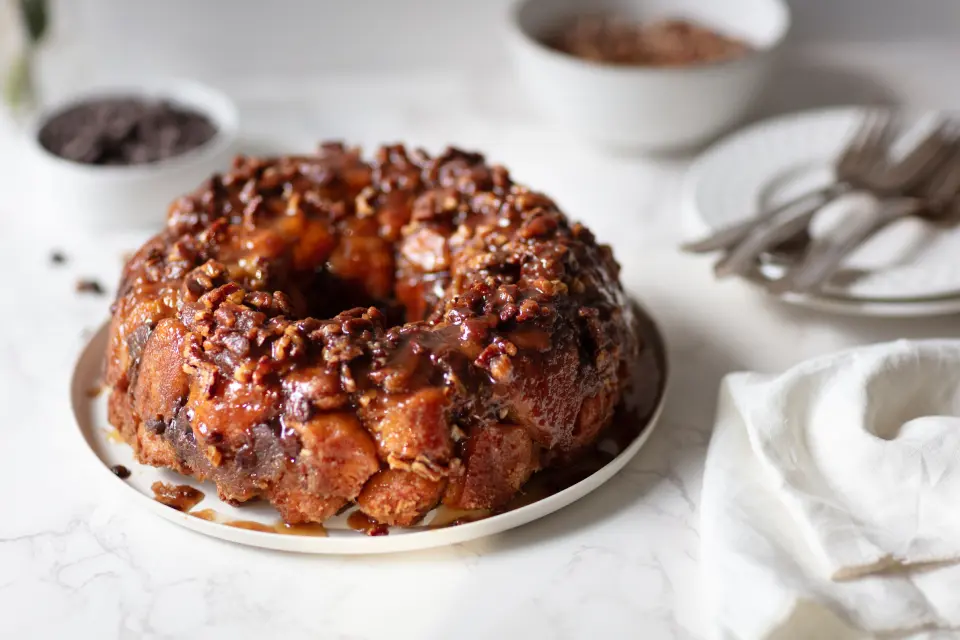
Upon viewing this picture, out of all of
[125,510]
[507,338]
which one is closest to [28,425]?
[125,510]

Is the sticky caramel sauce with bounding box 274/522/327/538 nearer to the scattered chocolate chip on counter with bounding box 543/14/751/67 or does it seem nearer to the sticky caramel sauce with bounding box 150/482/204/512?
the sticky caramel sauce with bounding box 150/482/204/512

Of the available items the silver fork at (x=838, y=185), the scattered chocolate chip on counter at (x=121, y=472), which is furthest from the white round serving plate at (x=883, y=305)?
the scattered chocolate chip on counter at (x=121, y=472)

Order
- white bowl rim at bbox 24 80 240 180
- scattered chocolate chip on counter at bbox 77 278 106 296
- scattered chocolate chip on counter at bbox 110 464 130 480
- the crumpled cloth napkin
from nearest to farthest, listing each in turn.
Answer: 1. the crumpled cloth napkin
2. scattered chocolate chip on counter at bbox 110 464 130 480
3. scattered chocolate chip on counter at bbox 77 278 106 296
4. white bowl rim at bbox 24 80 240 180

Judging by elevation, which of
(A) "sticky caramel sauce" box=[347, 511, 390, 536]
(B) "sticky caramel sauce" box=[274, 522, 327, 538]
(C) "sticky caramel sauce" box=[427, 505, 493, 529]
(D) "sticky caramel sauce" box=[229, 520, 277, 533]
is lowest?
(D) "sticky caramel sauce" box=[229, 520, 277, 533]

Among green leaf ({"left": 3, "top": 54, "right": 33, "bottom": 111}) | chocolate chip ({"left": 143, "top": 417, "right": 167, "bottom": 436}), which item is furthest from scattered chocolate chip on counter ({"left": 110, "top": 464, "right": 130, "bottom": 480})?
green leaf ({"left": 3, "top": 54, "right": 33, "bottom": 111})

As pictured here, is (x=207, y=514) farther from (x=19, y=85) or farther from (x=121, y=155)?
(x=19, y=85)

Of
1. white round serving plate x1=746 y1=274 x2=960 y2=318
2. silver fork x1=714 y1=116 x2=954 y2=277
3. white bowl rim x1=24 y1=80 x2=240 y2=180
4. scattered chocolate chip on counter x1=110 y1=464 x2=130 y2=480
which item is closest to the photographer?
scattered chocolate chip on counter x1=110 y1=464 x2=130 y2=480

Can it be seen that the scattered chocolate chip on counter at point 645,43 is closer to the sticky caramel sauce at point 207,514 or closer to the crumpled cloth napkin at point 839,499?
Answer: the crumpled cloth napkin at point 839,499
